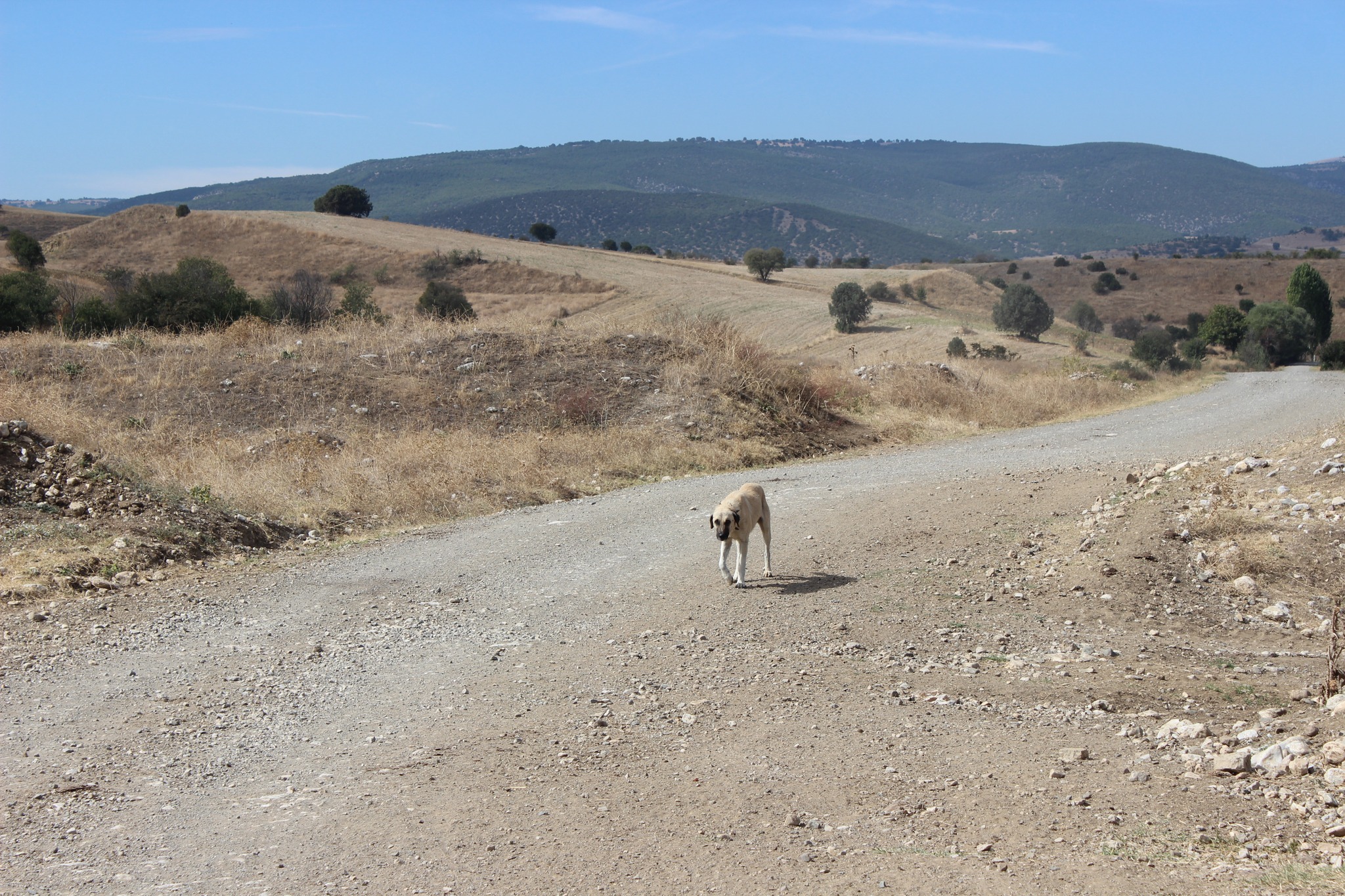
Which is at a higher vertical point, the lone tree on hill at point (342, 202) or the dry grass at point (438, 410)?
the lone tree on hill at point (342, 202)

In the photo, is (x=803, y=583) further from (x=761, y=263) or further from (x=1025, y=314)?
(x=761, y=263)

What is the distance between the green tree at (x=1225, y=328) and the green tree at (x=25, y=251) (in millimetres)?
62552

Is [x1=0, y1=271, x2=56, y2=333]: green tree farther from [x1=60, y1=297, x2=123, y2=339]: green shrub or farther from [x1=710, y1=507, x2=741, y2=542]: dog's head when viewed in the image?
[x1=710, y1=507, x2=741, y2=542]: dog's head

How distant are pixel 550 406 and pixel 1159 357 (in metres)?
32.0

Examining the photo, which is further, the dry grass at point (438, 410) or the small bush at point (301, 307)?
the small bush at point (301, 307)

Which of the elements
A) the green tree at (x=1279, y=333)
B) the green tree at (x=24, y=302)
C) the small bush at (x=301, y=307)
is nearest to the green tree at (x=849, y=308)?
the green tree at (x=1279, y=333)

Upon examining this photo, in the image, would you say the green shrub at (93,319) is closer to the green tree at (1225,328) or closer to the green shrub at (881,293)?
the green shrub at (881,293)

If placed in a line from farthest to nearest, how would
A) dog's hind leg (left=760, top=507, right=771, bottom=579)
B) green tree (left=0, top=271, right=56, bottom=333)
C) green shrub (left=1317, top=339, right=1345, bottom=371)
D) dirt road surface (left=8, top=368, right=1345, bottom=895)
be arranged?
green shrub (left=1317, top=339, right=1345, bottom=371) → green tree (left=0, top=271, right=56, bottom=333) → dog's hind leg (left=760, top=507, right=771, bottom=579) → dirt road surface (left=8, top=368, right=1345, bottom=895)

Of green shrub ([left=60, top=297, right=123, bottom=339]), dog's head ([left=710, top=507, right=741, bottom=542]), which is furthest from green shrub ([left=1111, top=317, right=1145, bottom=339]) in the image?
dog's head ([left=710, top=507, right=741, bottom=542])

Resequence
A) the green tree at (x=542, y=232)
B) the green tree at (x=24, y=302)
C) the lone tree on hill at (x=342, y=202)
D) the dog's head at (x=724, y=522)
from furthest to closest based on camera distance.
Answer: the green tree at (x=542, y=232), the lone tree on hill at (x=342, y=202), the green tree at (x=24, y=302), the dog's head at (x=724, y=522)

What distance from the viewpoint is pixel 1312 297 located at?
190ft

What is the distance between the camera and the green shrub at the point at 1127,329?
224 feet

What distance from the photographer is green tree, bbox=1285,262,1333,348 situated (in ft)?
189

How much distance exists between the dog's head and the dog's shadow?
587mm
